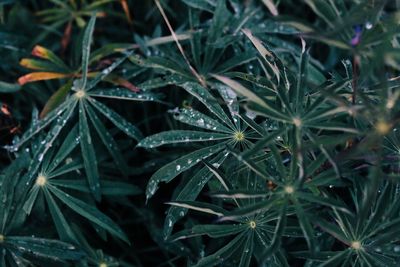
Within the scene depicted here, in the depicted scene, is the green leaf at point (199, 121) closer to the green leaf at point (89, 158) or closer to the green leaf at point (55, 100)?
the green leaf at point (89, 158)

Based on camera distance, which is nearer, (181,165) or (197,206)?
(197,206)

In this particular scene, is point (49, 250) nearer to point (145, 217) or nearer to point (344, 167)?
point (145, 217)

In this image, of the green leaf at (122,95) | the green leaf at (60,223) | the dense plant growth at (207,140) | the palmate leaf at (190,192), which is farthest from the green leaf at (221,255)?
the green leaf at (122,95)

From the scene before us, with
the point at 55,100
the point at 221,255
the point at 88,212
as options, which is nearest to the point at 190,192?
the point at 221,255

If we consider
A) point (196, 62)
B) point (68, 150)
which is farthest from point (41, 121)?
point (196, 62)

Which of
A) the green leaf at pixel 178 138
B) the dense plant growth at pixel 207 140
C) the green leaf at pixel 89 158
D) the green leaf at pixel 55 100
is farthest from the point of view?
the green leaf at pixel 55 100

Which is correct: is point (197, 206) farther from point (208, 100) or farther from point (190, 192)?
point (208, 100)

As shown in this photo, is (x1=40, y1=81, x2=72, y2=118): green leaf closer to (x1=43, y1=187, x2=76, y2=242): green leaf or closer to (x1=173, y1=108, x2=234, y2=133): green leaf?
(x1=43, y1=187, x2=76, y2=242): green leaf

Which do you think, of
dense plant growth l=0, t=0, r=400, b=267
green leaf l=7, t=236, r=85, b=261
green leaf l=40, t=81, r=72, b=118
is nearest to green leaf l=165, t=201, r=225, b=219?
dense plant growth l=0, t=0, r=400, b=267
